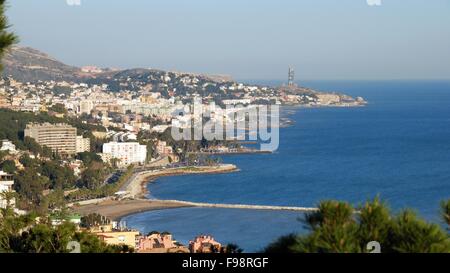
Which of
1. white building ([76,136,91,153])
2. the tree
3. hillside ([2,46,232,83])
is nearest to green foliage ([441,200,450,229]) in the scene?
the tree

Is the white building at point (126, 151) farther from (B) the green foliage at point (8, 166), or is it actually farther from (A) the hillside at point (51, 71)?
(A) the hillside at point (51, 71)

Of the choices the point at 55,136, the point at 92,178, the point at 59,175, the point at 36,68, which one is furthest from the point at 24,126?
the point at 36,68

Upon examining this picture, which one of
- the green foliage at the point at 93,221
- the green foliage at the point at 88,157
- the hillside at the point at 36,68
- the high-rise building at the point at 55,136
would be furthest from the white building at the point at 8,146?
the hillside at the point at 36,68

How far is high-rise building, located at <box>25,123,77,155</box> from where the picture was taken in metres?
20.3

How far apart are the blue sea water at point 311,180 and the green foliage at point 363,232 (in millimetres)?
4508

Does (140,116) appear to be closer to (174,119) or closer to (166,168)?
(174,119)

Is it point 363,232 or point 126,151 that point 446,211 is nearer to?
point 363,232

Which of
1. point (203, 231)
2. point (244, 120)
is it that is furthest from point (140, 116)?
point (203, 231)

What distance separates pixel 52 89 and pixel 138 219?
2468cm

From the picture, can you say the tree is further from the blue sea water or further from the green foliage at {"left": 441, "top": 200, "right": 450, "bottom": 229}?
the blue sea water

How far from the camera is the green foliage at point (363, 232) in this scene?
1444mm

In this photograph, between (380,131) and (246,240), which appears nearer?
(246,240)

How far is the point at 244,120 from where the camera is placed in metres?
32.6
